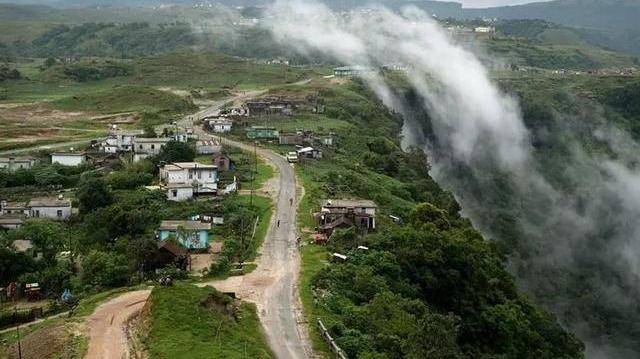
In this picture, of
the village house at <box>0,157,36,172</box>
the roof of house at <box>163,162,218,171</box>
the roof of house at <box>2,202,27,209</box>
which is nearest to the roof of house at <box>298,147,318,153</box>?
the roof of house at <box>163,162,218,171</box>


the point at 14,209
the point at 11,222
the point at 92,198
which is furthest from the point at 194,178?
the point at 11,222

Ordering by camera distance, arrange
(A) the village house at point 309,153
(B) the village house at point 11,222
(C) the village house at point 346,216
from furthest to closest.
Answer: (A) the village house at point 309,153
(B) the village house at point 11,222
(C) the village house at point 346,216

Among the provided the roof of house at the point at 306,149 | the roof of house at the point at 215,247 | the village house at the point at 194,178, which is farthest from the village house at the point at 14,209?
the roof of house at the point at 306,149

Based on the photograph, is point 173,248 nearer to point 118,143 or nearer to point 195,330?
point 195,330

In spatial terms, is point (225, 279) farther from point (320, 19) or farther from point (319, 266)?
point (320, 19)

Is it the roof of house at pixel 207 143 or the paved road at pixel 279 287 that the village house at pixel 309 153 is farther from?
the paved road at pixel 279 287

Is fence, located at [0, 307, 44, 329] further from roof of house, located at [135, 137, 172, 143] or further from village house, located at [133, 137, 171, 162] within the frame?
roof of house, located at [135, 137, 172, 143]
